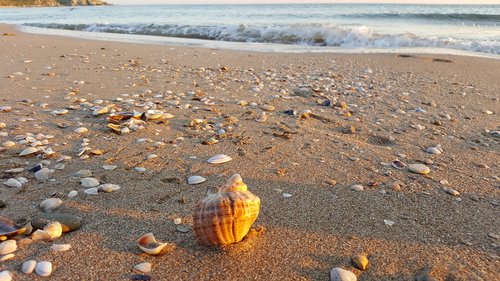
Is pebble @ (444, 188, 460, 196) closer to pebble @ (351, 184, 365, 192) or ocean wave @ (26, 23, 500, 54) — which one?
pebble @ (351, 184, 365, 192)

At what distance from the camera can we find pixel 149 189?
2586 millimetres

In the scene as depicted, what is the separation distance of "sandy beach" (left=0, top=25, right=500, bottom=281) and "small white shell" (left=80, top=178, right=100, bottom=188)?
46 millimetres

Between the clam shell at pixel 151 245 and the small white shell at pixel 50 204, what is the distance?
677mm

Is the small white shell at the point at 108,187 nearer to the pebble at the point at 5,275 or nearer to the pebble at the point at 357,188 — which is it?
the pebble at the point at 5,275

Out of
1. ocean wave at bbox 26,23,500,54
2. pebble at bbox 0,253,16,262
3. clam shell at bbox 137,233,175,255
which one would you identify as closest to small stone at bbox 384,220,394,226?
clam shell at bbox 137,233,175,255

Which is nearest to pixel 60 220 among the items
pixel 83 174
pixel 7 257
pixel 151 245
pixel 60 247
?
pixel 60 247

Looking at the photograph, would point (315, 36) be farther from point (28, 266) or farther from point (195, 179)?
point (28, 266)

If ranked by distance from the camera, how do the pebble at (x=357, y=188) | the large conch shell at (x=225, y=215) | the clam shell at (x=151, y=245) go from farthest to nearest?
the pebble at (x=357, y=188) < the clam shell at (x=151, y=245) < the large conch shell at (x=225, y=215)

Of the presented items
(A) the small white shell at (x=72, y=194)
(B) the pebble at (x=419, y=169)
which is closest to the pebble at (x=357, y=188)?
(B) the pebble at (x=419, y=169)

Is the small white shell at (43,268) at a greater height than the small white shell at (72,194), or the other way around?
the small white shell at (72,194)

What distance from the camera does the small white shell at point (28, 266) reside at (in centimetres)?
171

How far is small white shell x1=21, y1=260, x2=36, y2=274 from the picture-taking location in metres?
1.71

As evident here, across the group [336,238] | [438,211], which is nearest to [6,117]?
[336,238]

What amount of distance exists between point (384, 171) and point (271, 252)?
4.57ft
